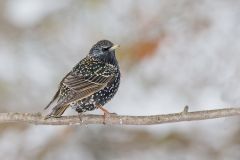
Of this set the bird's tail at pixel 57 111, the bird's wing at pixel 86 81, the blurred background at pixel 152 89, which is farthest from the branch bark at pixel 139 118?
the blurred background at pixel 152 89

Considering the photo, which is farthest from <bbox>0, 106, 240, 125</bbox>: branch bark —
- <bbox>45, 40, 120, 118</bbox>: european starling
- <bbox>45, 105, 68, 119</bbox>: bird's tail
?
<bbox>45, 40, 120, 118</bbox>: european starling

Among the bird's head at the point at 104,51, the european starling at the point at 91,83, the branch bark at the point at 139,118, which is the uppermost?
the bird's head at the point at 104,51

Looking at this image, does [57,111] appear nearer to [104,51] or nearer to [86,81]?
[86,81]

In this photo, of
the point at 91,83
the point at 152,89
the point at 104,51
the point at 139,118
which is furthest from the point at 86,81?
the point at 152,89

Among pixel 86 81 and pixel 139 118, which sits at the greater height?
pixel 86 81

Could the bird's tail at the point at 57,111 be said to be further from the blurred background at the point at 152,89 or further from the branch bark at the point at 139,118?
the blurred background at the point at 152,89

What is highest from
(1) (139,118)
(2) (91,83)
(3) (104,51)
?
(3) (104,51)
